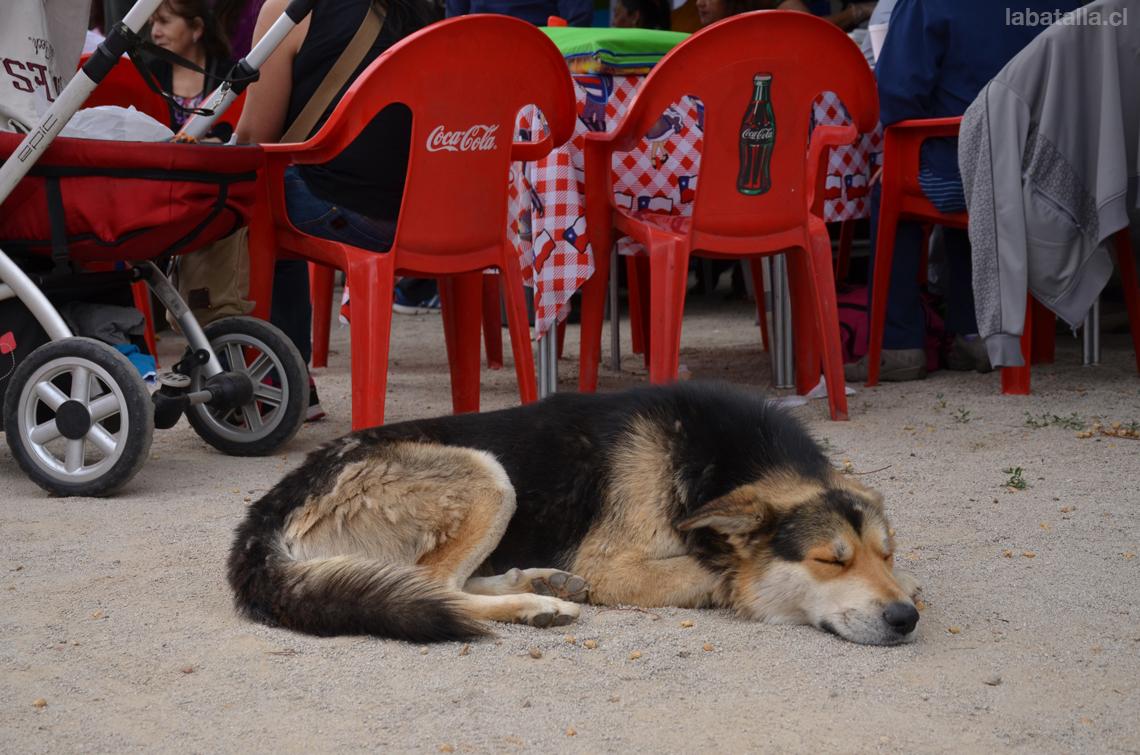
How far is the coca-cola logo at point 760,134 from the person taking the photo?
4.66m

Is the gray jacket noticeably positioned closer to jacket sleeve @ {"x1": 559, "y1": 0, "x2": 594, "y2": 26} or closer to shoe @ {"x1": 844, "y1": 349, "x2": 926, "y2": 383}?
shoe @ {"x1": 844, "y1": 349, "x2": 926, "y2": 383}

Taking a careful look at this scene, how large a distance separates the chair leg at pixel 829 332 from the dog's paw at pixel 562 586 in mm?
2205

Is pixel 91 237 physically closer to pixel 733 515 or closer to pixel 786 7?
pixel 733 515

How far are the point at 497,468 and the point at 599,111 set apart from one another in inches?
100

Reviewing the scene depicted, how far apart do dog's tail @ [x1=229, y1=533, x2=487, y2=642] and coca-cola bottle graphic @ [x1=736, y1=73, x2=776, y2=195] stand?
8.10 ft

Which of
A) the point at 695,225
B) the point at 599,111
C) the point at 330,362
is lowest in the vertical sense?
the point at 330,362

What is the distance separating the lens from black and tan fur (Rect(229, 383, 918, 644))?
2.64 m

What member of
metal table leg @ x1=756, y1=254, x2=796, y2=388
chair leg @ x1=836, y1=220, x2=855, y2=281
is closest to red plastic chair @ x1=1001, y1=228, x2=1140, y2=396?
metal table leg @ x1=756, y1=254, x2=796, y2=388

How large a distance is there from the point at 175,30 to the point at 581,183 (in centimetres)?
205

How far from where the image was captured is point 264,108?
4.71m

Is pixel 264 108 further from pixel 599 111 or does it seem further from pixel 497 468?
pixel 497 468

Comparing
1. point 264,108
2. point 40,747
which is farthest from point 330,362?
point 40,747

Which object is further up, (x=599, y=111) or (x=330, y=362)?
(x=599, y=111)

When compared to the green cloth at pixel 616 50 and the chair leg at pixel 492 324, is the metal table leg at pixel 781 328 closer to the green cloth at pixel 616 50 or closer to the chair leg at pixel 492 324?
the green cloth at pixel 616 50
